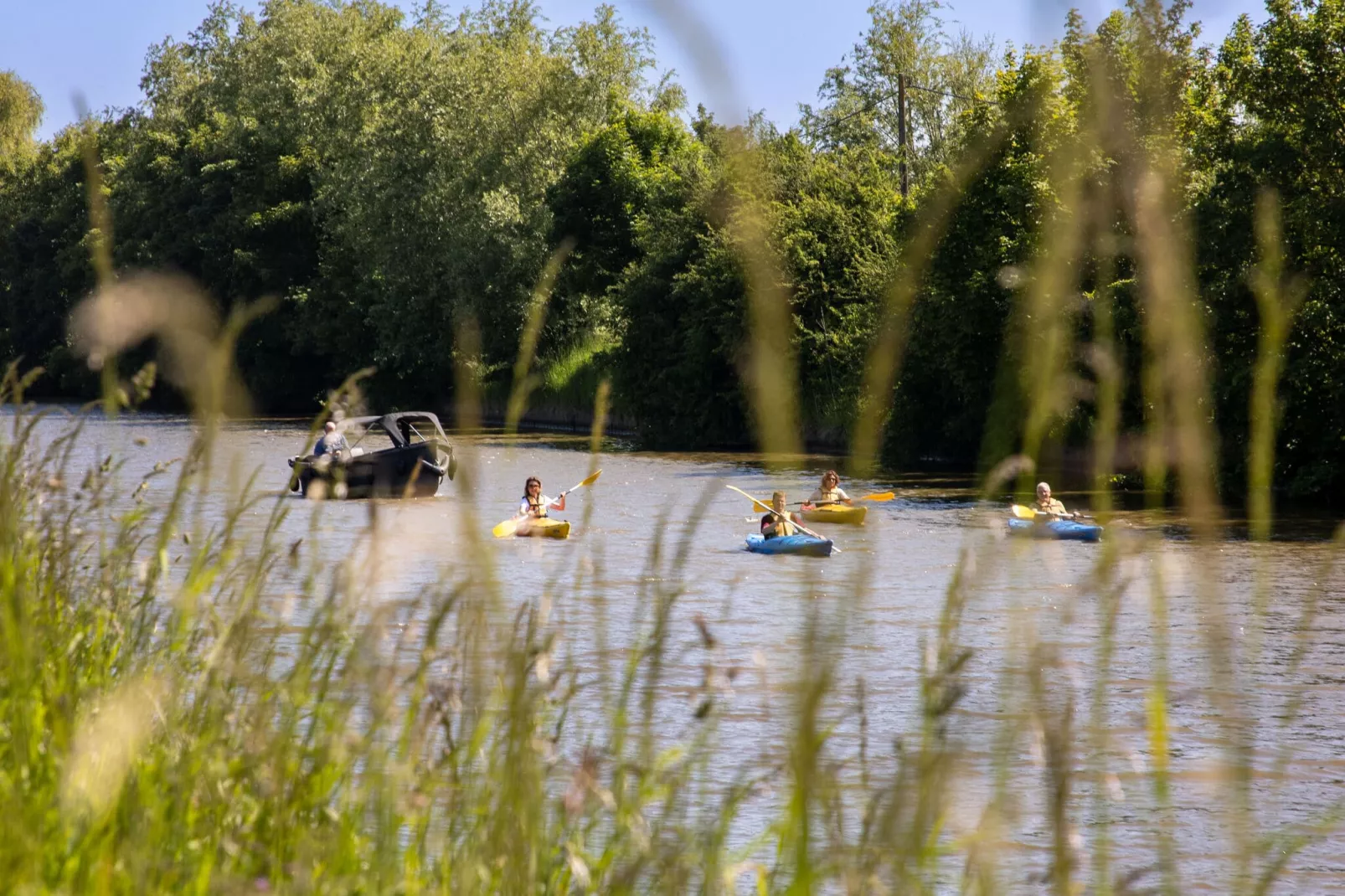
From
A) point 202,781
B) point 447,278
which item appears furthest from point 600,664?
point 447,278

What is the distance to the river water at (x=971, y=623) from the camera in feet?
8.29

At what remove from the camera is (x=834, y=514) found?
23172mm

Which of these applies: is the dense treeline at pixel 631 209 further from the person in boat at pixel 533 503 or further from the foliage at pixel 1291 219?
the person in boat at pixel 533 503

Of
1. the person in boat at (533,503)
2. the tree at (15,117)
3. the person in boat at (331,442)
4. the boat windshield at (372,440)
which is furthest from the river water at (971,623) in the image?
the tree at (15,117)

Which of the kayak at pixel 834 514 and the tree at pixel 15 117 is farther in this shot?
the tree at pixel 15 117

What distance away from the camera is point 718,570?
1942 cm

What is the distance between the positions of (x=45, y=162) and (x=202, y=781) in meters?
71.8

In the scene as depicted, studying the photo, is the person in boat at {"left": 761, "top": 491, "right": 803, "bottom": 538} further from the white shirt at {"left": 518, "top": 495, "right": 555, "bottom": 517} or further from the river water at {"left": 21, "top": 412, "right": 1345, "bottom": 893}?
the white shirt at {"left": 518, "top": 495, "right": 555, "bottom": 517}

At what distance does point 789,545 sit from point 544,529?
152 inches

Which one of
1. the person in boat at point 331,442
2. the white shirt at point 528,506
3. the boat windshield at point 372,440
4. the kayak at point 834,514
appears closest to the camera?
the white shirt at point 528,506

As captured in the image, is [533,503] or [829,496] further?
[829,496]

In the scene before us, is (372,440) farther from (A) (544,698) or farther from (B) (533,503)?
(A) (544,698)

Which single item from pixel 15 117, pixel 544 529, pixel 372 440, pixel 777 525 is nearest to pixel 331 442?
pixel 544 529

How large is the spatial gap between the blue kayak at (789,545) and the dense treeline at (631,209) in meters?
2.52
